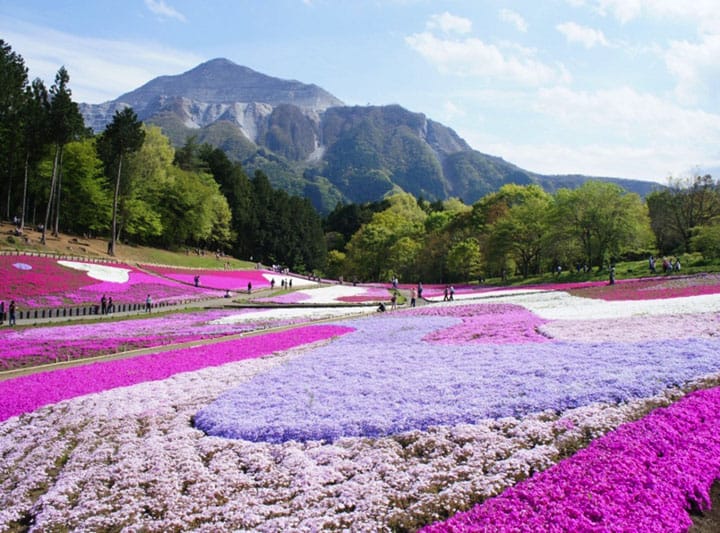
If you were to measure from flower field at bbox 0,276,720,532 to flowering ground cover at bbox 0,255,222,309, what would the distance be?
23945mm

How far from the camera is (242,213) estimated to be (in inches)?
4242

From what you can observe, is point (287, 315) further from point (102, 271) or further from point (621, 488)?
point (621, 488)

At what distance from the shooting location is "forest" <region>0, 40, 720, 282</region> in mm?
57656

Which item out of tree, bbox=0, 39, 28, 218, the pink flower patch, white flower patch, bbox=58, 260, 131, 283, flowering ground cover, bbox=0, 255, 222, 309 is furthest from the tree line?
tree, bbox=0, 39, 28, 218

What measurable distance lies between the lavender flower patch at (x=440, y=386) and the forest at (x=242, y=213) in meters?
41.1

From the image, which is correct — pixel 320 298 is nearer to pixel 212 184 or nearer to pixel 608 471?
pixel 608 471

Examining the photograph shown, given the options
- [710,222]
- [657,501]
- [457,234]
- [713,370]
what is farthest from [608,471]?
[457,234]

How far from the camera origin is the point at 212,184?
97.5 metres

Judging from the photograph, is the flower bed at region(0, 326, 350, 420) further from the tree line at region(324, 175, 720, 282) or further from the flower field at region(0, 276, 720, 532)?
the tree line at region(324, 175, 720, 282)

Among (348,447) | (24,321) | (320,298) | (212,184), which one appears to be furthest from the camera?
(212,184)

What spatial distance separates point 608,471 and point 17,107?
240 feet

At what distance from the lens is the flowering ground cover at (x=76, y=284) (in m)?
37.0

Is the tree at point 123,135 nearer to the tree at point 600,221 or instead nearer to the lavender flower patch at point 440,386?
the tree at point 600,221

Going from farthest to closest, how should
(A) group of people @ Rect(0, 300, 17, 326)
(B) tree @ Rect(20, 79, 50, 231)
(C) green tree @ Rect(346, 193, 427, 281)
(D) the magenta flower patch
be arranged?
(C) green tree @ Rect(346, 193, 427, 281) < (B) tree @ Rect(20, 79, 50, 231) < (A) group of people @ Rect(0, 300, 17, 326) < (D) the magenta flower patch
